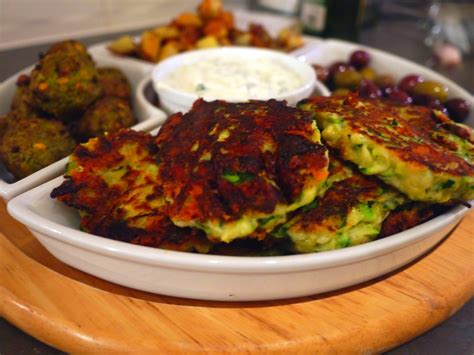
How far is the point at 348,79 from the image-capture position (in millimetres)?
2346

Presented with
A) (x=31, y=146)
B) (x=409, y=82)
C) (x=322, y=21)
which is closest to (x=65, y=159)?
(x=31, y=146)

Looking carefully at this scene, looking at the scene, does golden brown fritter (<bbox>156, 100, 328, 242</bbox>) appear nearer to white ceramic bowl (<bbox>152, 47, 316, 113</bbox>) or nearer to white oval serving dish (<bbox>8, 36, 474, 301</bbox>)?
white oval serving dish (<bbox>8, 36, 474, 301</bbox>)

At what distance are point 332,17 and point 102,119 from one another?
2.16 meters

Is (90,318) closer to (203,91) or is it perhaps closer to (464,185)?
(464,185)

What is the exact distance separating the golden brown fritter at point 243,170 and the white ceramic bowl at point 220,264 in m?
0.09

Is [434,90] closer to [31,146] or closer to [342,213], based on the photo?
[342,213]

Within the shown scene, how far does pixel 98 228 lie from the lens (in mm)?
1247

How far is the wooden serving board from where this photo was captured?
1118mm

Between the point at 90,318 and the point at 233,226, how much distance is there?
41 centimetres

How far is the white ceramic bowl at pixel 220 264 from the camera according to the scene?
1101mm

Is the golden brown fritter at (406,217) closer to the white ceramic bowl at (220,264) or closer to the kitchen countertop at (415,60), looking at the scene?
the white ceramic bowl at (220,264)

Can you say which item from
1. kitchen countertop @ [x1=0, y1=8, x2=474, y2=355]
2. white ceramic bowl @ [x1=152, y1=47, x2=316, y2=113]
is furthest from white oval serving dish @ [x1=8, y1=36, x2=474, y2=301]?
white ceramic bowl @ [x1=152, y1=47, x2=316, y2=113]

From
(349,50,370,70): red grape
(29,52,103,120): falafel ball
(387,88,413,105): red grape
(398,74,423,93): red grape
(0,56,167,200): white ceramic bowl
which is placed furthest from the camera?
(349,50,370,70): red grape

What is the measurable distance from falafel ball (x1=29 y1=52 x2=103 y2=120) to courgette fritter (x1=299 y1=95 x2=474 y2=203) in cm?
88
